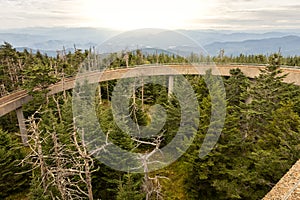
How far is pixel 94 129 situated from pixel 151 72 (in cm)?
1709

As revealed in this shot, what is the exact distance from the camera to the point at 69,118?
20.7 meters

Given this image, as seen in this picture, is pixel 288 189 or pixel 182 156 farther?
pixel 182 156

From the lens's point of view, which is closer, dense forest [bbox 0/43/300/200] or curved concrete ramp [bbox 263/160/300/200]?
Answer: curved concrete ramp [bbox 263/160/300/200]

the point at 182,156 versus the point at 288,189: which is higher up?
the point at 288,189

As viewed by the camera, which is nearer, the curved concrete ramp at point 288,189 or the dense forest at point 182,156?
the curved concrete ramp at point 288,189

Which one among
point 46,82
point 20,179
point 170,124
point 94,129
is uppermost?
point 46,82

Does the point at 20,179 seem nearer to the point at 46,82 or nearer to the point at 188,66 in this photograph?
the point at 46,82

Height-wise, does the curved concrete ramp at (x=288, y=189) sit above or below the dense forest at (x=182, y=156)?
above

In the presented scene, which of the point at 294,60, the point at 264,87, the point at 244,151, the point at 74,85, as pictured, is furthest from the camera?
the point at 294,60

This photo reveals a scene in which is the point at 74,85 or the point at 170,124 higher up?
the point at 74,85

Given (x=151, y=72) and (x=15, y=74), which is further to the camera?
(x=15, y=74)

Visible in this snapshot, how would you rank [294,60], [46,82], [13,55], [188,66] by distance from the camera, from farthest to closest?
[294,60], [13,55], [188,66], [46,82]

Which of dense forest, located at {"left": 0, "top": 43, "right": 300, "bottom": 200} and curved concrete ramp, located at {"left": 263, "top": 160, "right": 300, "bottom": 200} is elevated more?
curved concrete ramp, located at {"left": 263, "top": 160, "right": 300, "bottom": 200}

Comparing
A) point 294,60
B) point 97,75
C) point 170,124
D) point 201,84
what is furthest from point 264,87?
point 294,60
